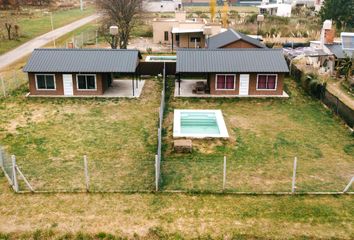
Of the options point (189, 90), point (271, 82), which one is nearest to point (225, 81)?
point (189, 90)

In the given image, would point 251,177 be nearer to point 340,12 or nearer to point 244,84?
point 244,84

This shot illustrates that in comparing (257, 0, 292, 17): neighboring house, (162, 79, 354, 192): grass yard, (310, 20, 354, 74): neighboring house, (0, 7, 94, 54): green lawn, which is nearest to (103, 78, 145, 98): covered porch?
(162, 79, 354, 192): grass yard

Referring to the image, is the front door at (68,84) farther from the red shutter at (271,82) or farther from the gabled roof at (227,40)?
the red shutter at (271,82)

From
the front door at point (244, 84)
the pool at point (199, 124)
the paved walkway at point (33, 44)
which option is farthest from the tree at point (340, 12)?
the pool at point (199, 124)

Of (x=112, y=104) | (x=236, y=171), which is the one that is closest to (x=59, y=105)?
(x=112, y=104)

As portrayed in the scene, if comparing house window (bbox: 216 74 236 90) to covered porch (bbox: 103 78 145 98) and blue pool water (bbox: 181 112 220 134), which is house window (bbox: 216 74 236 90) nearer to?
blue pool water (bbox: 181 112 220 134)

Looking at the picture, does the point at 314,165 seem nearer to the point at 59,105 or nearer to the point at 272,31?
the point at 59,105

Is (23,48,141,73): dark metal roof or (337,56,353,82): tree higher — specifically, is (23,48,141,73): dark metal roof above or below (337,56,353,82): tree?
above
